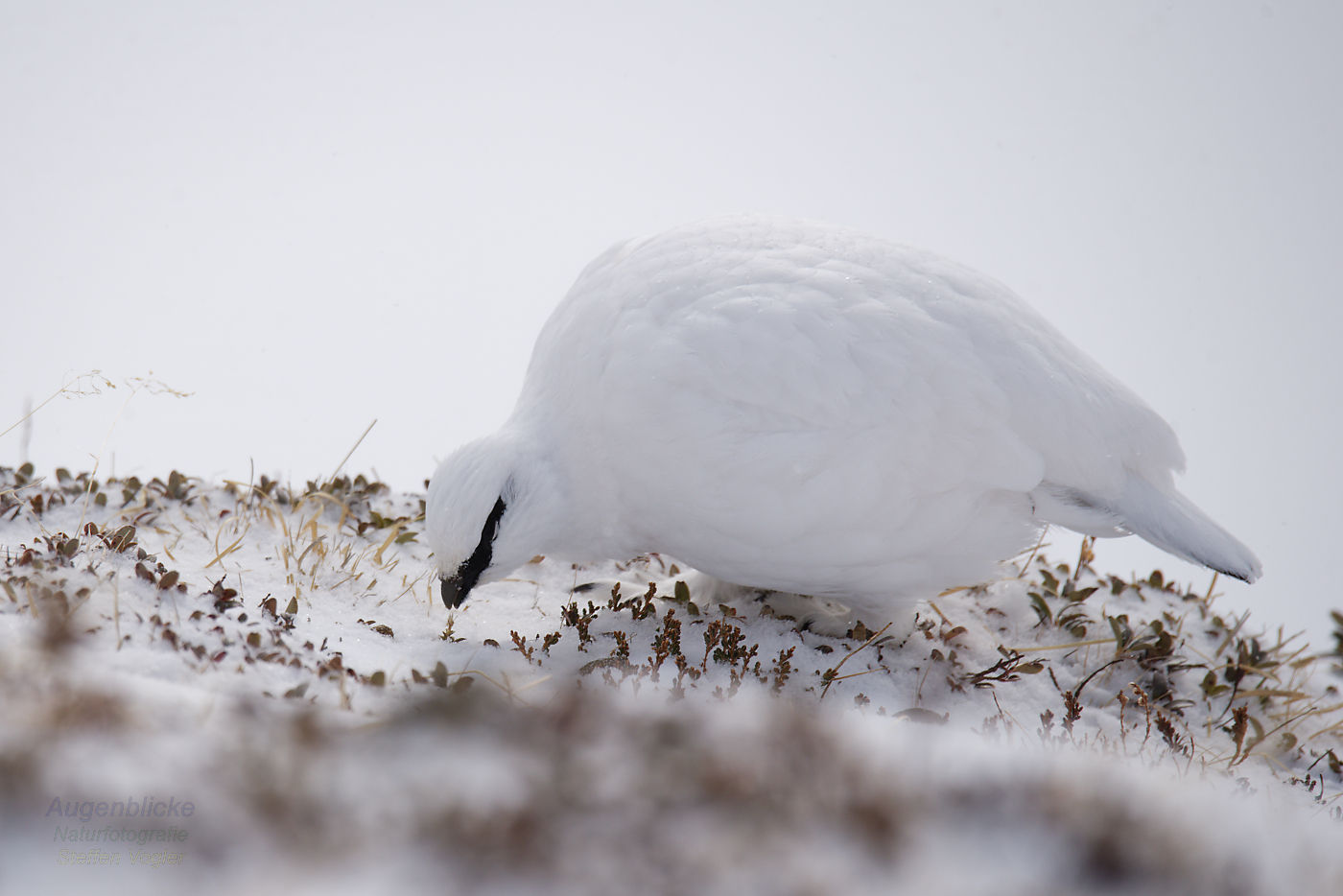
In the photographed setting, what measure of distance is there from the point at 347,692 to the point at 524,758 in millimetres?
999

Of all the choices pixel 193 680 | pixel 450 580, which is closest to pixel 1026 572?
pixel 450 580

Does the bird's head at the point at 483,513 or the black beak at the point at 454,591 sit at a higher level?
the bird's head at the point at 483,513

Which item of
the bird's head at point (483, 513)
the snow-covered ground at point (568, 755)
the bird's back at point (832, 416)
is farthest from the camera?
the bird's head at point (483, 513)

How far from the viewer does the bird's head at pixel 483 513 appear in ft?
11.0

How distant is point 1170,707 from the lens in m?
3.59

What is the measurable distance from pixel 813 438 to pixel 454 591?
1.48 metres

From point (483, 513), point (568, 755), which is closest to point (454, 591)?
point (483, 513)

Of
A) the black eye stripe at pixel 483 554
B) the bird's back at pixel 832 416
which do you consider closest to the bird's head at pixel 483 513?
the black eye stripe at pixel 483 554

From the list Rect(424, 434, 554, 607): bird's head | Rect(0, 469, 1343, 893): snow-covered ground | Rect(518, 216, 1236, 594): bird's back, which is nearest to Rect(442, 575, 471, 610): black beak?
Rect(424, 434, 554, 607): bird's head

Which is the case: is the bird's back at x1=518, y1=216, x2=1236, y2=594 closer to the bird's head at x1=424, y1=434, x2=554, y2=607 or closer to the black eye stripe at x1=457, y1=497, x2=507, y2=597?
the bird's head at x1=424, y1=434, x2=554, y2=607

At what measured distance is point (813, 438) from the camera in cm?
309

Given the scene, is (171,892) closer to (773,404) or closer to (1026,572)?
(773,404)

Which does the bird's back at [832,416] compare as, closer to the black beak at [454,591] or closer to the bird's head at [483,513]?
the bird's head at [483,513]

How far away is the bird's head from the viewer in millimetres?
3359
